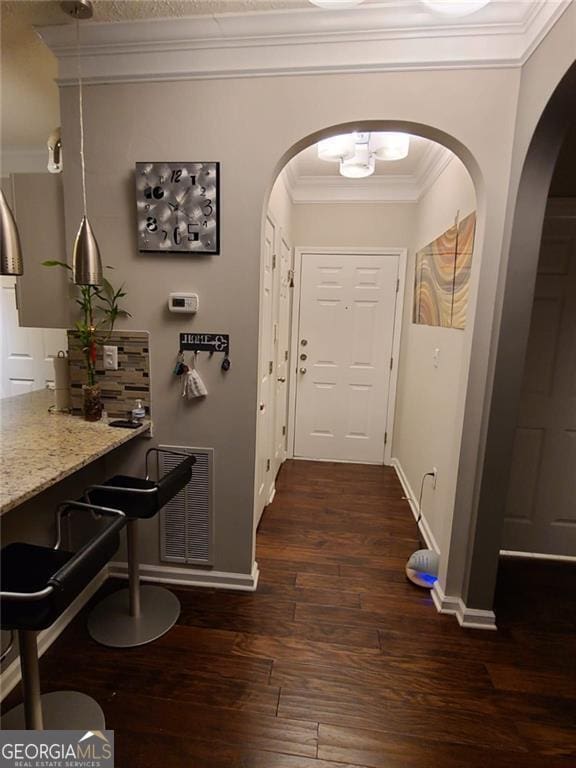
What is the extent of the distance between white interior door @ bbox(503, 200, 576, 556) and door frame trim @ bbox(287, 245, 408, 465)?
58.5 inches

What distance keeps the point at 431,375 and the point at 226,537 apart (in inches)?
70.5

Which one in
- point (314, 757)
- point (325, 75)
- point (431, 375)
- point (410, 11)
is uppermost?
point (410, 11)

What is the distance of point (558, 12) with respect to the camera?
4.40 ft

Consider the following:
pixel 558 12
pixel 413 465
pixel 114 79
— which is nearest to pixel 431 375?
pixel 413 465

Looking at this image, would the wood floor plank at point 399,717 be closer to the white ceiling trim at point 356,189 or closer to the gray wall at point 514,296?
the gray wall at point 514,296

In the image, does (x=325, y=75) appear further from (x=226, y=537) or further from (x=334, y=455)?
(x=334, y=455)

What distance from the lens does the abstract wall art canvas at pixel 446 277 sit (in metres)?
2.07

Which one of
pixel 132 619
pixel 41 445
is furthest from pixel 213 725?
pixel 41 445

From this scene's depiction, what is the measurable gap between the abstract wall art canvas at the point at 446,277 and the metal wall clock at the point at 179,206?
51.8 inches

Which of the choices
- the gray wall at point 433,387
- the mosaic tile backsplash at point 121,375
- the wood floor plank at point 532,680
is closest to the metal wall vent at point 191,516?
the mosaic tile backsplash at point 121,375

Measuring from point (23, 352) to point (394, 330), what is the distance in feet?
11.2

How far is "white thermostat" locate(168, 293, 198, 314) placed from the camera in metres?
1.90

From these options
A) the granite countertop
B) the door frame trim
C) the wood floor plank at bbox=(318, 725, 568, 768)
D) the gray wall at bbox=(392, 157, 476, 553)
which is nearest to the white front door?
the door frame trim

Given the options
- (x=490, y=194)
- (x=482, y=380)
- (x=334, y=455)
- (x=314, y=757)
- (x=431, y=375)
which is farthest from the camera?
(x=334, y=455)
